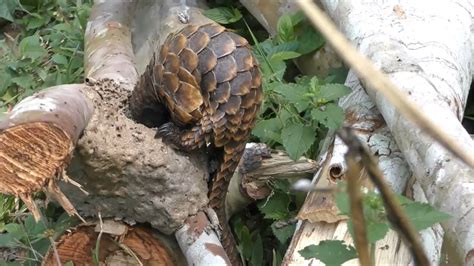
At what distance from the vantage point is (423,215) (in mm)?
1008

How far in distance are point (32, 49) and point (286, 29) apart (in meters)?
0.75

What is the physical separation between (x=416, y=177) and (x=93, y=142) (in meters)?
0.59

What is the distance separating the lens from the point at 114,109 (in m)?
1.62

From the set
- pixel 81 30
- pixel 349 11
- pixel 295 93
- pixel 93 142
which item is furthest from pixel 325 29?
pixel 81 30

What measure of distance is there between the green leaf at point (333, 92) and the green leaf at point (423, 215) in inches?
30.7

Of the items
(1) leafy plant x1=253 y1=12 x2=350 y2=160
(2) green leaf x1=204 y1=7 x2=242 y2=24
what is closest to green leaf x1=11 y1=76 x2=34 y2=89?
(2) green leaf x1=204 y1=7 x2=242 y2=24

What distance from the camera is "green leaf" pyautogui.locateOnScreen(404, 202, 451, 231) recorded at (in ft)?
3.25

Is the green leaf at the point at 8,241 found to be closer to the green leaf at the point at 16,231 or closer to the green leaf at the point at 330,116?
the green leaf at the point at 16,231

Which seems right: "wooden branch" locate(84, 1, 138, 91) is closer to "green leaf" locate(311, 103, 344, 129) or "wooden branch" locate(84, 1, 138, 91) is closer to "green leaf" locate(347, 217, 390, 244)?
"green leaf" locate(311, 103, 344, 129)

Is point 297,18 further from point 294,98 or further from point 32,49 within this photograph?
point 32,49

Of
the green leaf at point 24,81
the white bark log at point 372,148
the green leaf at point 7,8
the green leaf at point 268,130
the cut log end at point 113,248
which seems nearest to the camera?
the white bark log at point 372,148

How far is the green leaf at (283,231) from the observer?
181cm

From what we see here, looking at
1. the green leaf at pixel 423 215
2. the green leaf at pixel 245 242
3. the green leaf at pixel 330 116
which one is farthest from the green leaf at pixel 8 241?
the green leaf at pixel 423 215

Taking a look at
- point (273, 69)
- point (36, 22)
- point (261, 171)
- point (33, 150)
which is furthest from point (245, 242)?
point (36, 22)
